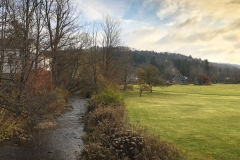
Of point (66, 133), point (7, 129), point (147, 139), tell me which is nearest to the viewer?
point (147, 139)

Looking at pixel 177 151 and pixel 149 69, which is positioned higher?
pixel 149 69

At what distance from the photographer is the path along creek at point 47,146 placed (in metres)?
10.6

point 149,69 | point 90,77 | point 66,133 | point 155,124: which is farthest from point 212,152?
point 149,69

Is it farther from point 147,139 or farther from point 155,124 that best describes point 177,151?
point 155,124

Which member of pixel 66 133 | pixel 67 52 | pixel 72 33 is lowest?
pixel 66 133

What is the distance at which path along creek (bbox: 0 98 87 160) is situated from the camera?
10.6 m

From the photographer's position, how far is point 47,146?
1212cm

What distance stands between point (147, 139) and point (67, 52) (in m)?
23.8

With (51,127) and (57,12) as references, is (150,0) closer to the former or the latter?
(51,127)

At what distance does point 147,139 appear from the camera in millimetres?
9664

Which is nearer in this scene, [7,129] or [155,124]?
[7,129]

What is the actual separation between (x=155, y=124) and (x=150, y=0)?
8917 millimetres

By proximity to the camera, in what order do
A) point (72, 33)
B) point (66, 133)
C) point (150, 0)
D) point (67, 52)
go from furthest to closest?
1. point (67, 52)
2. point (72, 33)
3. point (150, 0)
4. point (66, 133)

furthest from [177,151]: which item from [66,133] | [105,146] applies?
[66,133]
